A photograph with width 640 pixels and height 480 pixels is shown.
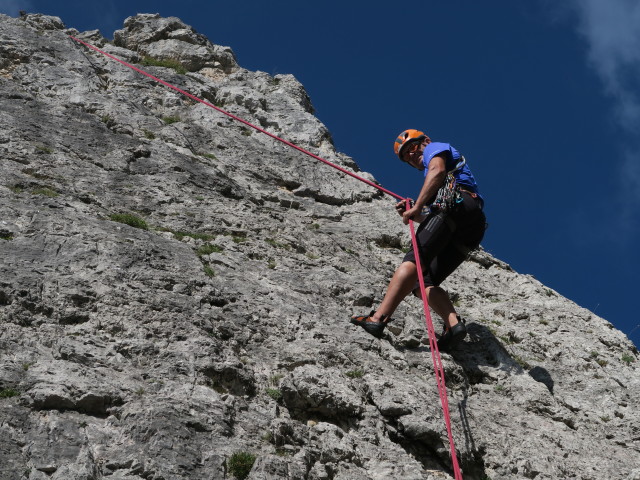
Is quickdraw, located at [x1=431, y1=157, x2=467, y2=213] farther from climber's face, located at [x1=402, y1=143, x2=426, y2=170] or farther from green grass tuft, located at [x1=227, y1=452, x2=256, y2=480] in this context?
green grass tuft, located at [x1=227, y1=452, x2=256, y2=480]

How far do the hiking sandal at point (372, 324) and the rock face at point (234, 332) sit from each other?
0.49 feet

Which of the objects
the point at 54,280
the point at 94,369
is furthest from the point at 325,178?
the point at 94,369

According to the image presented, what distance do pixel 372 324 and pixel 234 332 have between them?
1.74m

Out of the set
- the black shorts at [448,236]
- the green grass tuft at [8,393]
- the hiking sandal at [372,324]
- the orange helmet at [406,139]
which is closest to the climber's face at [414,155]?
the orange helmet at [406,139]

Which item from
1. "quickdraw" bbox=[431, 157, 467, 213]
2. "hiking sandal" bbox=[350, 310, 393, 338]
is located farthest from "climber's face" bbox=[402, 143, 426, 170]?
"hiking sandal" bbox=[350, 310, 393, 338]

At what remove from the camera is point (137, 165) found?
1232 centimetres

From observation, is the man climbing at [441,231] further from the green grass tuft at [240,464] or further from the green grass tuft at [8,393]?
the green grass tuft at [8,393]

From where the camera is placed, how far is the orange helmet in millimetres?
10195

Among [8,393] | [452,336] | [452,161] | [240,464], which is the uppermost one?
[452,161]

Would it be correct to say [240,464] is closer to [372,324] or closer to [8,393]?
[8,393]

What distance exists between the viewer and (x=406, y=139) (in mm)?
10195

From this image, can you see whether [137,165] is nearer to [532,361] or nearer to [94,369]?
[94,369]

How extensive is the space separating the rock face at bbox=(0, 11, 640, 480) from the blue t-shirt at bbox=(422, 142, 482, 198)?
1856mm

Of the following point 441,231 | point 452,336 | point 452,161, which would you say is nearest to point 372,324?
point 452,336
